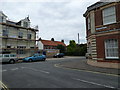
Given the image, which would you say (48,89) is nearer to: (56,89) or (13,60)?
(56,89)

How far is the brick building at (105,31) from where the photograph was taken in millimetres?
11211

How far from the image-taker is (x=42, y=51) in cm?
3250

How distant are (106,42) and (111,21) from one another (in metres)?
2.59

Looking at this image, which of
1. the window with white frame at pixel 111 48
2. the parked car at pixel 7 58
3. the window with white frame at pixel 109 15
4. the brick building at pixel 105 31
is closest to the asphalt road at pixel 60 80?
the window with white frame at pixel 111 48

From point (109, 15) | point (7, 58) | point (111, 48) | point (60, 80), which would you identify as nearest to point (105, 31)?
point (109, 15)

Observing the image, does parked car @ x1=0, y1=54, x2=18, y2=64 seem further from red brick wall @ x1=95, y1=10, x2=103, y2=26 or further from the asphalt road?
red brick wall @ x1=95, y1=10, x2=103, y2=26

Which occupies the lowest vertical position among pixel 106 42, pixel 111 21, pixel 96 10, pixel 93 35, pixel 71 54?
pixel 71 54

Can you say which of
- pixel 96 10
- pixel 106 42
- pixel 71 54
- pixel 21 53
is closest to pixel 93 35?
pixel 106 42

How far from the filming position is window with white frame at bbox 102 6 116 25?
11.6 m

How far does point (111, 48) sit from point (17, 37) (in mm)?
23498

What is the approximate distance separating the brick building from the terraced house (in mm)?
20130

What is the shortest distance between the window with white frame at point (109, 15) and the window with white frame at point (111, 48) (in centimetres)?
238

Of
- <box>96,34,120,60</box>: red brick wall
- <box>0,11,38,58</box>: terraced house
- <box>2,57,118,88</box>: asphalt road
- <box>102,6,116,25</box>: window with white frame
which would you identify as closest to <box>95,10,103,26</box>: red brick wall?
<box>102,6,116,25</box>: window with white frame

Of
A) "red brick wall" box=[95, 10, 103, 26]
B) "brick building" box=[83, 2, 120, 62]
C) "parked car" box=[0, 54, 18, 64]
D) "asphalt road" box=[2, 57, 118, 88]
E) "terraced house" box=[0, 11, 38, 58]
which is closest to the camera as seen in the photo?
"asphalt road" box=[2, 57, 118, 88]
